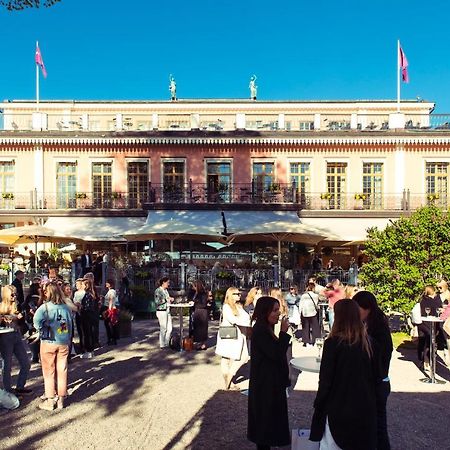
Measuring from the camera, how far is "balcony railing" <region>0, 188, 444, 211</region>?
997 inches

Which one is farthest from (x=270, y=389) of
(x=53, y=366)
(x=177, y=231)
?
(x=177, y=231)

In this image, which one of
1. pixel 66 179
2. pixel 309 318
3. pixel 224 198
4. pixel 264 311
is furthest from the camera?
pixel 66 179

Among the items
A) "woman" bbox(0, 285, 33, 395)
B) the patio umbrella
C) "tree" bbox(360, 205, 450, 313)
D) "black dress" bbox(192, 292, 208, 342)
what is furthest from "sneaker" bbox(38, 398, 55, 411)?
the patio umbrella

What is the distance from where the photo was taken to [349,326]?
398 centimetres

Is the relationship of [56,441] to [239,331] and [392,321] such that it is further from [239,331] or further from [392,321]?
[392,321]

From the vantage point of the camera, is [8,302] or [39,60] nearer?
[8,302]

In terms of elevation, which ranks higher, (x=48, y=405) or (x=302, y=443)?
(x=302, y=443)

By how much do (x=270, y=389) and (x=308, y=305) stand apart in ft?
21.2

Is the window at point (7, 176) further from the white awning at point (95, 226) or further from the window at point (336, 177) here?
the window at point (336, 177)

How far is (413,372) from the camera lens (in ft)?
29.3

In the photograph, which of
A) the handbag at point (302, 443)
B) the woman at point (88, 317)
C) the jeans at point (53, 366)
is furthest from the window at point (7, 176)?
the handbag at point (302, 443)

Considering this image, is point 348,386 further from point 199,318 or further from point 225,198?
point 225,198

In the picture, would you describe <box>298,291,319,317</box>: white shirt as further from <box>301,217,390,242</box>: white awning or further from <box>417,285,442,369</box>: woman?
<box>301,217,390,242</box>: white awning

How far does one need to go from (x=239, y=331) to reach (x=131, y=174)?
19.6 meters
